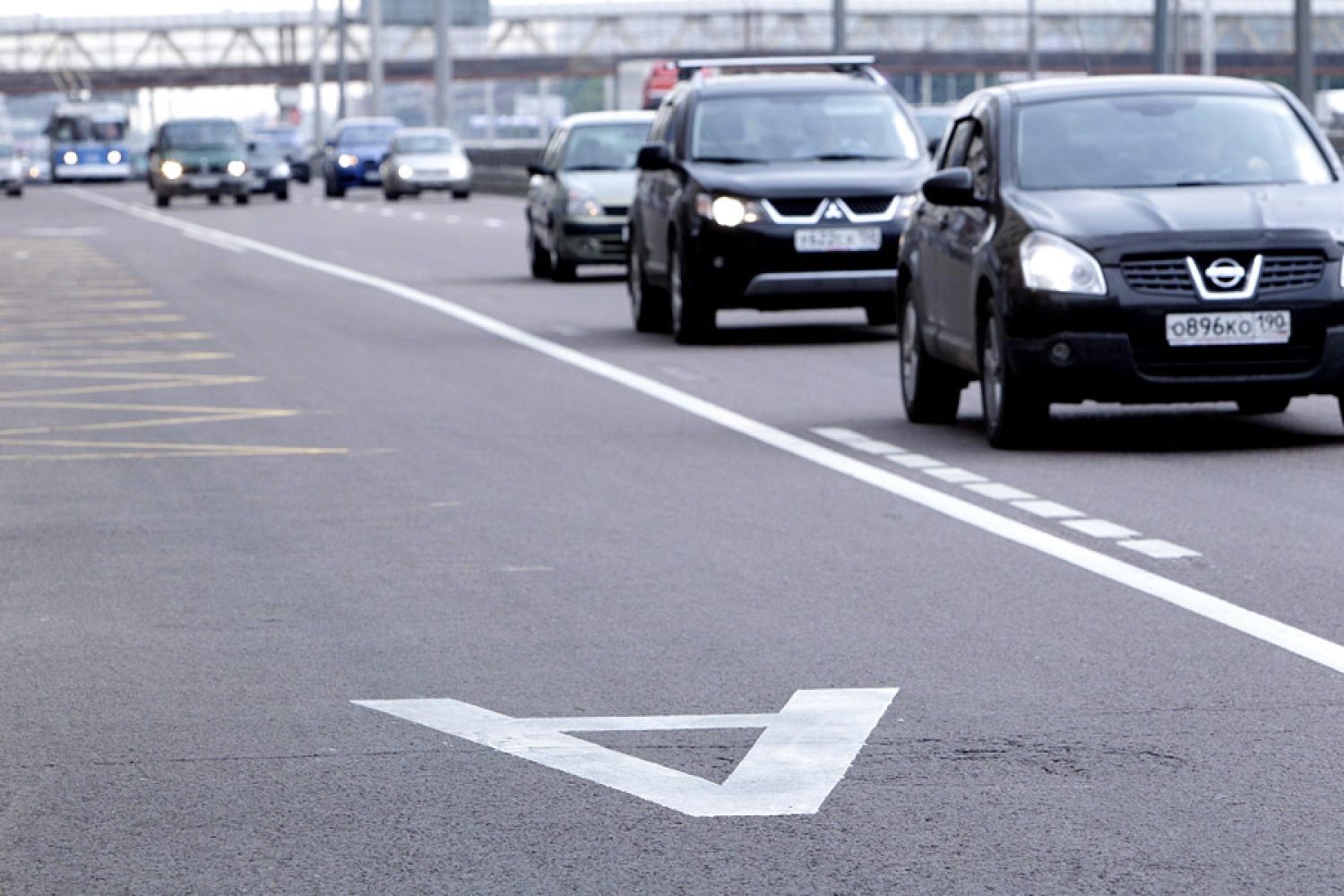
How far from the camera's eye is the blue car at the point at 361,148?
242 feet

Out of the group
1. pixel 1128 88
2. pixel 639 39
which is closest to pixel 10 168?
pixel 639 39

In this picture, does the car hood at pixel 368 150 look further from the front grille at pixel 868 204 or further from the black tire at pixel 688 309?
the front grille at pixel 868 204

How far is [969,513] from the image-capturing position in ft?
36.3

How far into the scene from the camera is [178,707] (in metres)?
7.35

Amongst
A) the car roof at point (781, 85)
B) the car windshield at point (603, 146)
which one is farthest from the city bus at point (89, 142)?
the car roof at point (781, 85)

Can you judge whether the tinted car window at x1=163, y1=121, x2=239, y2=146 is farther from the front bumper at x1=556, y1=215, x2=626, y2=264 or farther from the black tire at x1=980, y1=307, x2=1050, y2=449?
the black tire at x1=980, y1=307, x2=1050, y2=449

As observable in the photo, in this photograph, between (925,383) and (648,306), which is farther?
(648,306)

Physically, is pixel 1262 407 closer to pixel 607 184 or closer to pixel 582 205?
pixel 582 205

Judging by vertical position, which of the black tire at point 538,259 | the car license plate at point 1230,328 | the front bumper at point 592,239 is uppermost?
the car license plate at point 1230,328

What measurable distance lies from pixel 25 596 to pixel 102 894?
4.04m

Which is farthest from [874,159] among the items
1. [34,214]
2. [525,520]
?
[34,214]

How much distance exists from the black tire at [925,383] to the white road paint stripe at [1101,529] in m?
3.89

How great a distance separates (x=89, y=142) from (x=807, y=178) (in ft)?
274

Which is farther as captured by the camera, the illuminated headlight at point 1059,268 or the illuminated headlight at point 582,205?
the illuminated headlight at point 582,205
